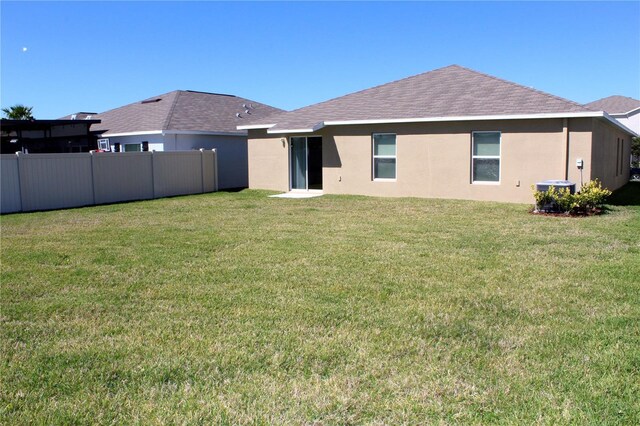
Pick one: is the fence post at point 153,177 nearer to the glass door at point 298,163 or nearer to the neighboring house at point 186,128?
the neighboring house at point 186,128

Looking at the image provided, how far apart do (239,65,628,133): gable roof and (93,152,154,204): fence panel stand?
192 inches

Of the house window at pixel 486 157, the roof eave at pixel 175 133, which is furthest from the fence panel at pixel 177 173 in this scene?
the house window at pixel 486 157

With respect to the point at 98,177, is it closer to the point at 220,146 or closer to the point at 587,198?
the point at 220,146

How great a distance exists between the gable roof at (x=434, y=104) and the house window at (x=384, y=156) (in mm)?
854

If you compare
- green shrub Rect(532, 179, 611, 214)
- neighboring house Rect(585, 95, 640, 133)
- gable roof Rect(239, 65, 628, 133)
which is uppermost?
neighboring house Rect(585, 95, 640, 133)

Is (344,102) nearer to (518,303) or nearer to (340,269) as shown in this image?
(340,269)

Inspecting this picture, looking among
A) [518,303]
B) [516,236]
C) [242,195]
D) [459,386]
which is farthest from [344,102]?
[459,386]

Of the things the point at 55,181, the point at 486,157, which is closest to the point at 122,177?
the point at 55,181

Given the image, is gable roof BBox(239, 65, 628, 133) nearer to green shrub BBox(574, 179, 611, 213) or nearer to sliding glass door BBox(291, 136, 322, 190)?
sliding glass door BBox(291, 136, 322, 190)

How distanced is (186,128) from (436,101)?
11235 mm

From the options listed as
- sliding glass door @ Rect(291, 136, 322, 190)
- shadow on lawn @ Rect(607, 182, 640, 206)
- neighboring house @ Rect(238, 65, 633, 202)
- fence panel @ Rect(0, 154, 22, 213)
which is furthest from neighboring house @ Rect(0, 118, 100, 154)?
shadow on lawn @ Rect(607, 182, 640, 206)

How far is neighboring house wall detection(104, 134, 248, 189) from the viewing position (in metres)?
24.7

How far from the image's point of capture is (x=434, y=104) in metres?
19.4

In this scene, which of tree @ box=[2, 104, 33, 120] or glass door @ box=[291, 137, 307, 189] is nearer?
glass door @ box=[291, 137, 307, 189]
